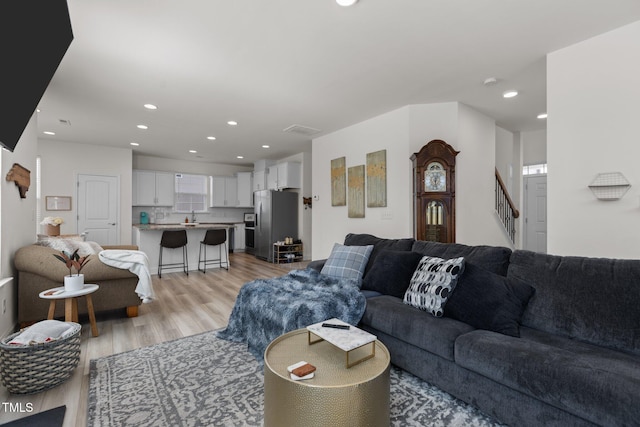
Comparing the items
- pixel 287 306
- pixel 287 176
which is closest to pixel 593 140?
pixel 287 306

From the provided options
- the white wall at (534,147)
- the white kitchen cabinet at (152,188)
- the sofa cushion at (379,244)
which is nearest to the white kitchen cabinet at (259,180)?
the white kitchen cabinet at (152,188)

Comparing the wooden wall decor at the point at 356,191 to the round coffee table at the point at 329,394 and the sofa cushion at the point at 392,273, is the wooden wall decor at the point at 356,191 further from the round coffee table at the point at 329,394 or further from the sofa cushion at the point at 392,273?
the round coffee table at the point at 329,394

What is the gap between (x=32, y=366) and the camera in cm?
193

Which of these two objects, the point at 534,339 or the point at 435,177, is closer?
the point at 534,339

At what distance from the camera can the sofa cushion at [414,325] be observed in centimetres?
185

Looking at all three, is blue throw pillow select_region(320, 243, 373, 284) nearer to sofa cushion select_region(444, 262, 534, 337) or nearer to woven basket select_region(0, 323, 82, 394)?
sofa cushion select_region(444, 262, 534, 337)

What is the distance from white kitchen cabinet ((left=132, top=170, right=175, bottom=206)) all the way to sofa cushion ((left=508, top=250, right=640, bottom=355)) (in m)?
7.99

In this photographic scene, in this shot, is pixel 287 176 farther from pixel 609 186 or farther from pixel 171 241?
pixel 609 186

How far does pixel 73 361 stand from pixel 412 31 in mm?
3610

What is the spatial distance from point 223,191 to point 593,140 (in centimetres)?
799

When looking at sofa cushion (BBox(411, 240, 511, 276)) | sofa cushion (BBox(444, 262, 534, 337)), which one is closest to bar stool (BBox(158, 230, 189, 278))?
sofa cushion (BBox(411, 240, 511, 276))

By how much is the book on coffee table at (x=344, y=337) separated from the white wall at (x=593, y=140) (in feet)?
7.83

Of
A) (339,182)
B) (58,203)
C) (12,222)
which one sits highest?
(339,182)

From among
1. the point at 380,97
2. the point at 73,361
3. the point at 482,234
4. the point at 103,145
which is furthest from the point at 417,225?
the point at 103,145
